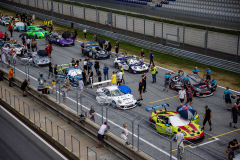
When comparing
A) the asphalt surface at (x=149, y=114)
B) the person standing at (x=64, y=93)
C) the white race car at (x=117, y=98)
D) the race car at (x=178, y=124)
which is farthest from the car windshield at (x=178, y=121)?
the person standing at (x=64, y=93)

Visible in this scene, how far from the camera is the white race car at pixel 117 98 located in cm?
2137

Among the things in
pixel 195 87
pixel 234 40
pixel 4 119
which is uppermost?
pixel 234 40

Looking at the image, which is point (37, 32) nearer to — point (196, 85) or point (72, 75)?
point (72, 75)

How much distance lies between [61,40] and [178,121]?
23683mm

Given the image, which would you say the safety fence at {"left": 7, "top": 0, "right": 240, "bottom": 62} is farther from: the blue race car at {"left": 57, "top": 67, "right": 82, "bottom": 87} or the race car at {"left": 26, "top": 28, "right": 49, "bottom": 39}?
the blue race car at {"left": 57, "top": 67, "right": 82, "bottom": 87}

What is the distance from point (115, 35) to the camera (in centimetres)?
4094

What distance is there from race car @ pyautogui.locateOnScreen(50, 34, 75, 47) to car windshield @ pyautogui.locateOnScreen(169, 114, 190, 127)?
2272cm

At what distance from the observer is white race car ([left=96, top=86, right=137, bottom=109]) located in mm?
21367

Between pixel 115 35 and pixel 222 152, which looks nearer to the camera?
pixel 222 152

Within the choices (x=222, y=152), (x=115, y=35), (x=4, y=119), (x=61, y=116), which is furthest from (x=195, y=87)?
(x=115, y=35)

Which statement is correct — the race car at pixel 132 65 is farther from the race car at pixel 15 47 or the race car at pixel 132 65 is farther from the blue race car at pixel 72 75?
the race car at pixel 15 47

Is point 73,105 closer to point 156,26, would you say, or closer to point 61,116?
point 61,116

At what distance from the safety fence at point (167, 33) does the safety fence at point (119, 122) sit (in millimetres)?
15679

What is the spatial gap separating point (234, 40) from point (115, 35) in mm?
15560
